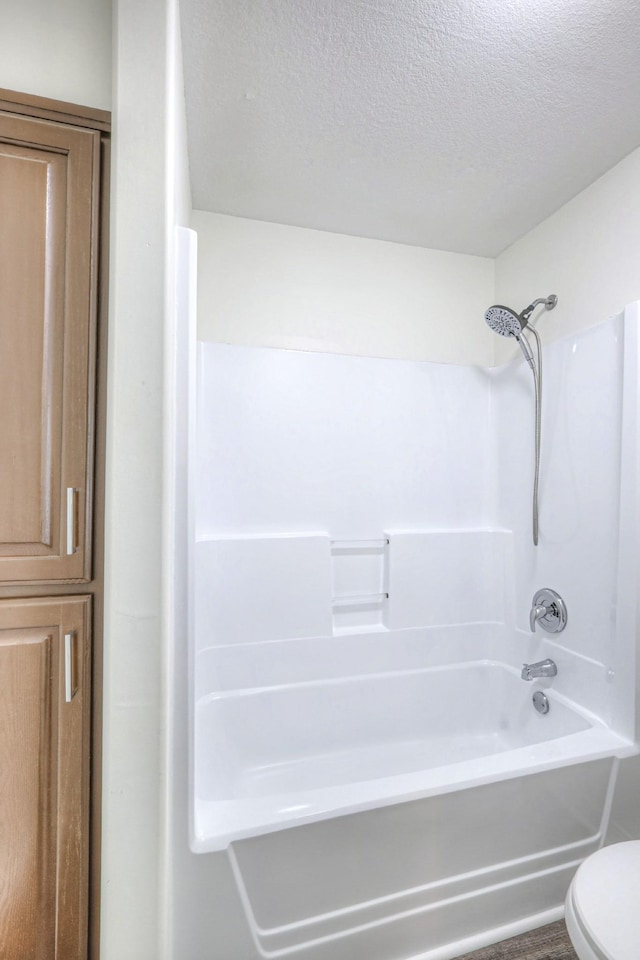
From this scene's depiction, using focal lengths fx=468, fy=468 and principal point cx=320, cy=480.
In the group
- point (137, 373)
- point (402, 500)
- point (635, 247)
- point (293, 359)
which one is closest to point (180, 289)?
point (137, 373)

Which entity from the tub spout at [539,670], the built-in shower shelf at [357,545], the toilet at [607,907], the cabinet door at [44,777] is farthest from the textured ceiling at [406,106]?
the toilet at [607,907]

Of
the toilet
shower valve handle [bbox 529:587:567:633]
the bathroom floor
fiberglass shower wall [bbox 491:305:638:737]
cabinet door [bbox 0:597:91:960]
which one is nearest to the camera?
the toilet

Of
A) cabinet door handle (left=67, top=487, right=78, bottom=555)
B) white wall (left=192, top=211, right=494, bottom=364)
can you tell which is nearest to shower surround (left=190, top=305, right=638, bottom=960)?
→ white wall (left=192, top=211, right=494, bottom=364)

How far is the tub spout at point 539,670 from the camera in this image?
6.19 ft

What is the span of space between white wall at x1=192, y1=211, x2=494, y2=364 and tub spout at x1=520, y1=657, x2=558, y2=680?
4.76 feet

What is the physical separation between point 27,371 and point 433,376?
69.1 inches

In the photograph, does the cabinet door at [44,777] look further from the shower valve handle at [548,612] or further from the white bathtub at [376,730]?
the shower valve handle at [548,612]

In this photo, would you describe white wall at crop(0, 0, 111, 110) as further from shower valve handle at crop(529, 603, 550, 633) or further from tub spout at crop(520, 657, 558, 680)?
tub spout at crop(520, 657, 558, 680)

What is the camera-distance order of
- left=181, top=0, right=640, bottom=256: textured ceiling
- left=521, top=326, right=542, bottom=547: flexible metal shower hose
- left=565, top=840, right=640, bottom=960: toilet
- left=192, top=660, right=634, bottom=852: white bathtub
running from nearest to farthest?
left=565, top=840, right=640, bottom=960: toilet
left=181, top=0, right=640, bottom=256: textured ceiling
left=192, top=660, right=634, bottom=852: white bathtub
left=521, top=326, right=542, bottom=547: flexible metal shower hose

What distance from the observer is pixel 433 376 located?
2.29m

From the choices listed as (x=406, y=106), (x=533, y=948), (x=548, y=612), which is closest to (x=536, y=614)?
(x=548, y=612)

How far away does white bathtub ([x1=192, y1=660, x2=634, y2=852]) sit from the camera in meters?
1.72

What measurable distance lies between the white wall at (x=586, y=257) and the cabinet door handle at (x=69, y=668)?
2.03 m

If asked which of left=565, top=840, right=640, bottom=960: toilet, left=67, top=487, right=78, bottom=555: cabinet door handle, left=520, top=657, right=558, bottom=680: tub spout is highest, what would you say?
left=67, top=487, right=78, bottom=555: cabinet door handle
